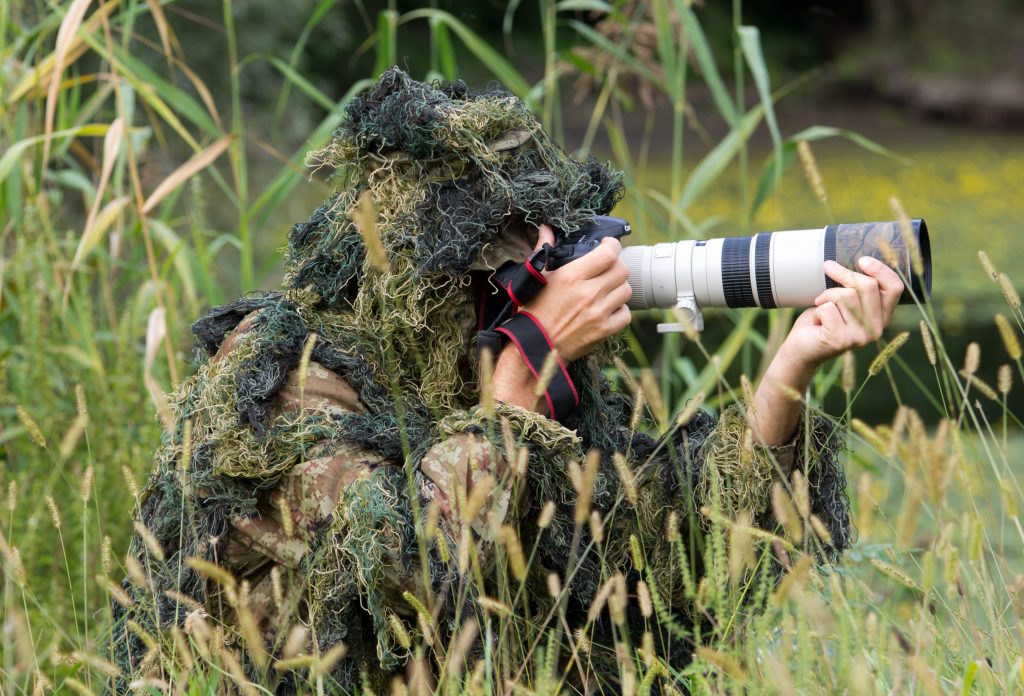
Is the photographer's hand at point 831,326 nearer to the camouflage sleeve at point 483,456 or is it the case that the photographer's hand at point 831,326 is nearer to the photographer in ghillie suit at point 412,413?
the photographer in ghillie suit at point 412,413

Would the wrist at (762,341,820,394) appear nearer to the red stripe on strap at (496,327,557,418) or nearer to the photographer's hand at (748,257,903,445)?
the photographer's hand at (748,257,903,445)

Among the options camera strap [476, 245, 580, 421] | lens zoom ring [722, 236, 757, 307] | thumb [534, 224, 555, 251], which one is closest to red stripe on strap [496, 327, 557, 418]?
camera strap [476, 245, 580, 421]

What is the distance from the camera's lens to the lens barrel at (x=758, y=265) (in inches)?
56.3

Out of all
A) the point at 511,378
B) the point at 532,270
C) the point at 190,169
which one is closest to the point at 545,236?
the point at 532,270

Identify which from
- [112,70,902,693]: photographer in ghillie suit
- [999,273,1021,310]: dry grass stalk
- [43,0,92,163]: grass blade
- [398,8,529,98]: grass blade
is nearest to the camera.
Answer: [999,273,1021,310]: dry grass stalk

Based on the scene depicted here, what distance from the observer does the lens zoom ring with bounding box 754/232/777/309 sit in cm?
148

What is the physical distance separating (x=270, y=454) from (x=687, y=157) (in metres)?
10.7

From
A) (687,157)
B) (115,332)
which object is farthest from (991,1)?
(115,332)

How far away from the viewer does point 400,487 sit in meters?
1.36

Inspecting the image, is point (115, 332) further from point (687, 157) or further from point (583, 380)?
point (687, 157)

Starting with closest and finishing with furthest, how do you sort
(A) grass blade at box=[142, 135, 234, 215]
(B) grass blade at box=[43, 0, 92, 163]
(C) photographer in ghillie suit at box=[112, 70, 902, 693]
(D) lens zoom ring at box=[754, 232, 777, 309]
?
(C) photographer in ghillie suit at box=[112, 70, 902, 693]
(D) lens zoom ring at box=[754, 232, 777, 309]
(B) grass blade at box=[43, 0, 92, 163]
(A) grass blade at box=[142, 135, 234, 215]

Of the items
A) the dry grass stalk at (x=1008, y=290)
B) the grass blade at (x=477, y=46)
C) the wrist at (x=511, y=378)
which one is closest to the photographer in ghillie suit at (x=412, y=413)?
the wrist at (x=511, y=378)

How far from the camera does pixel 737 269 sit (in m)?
1.49

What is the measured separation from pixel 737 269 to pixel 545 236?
0.78ft
